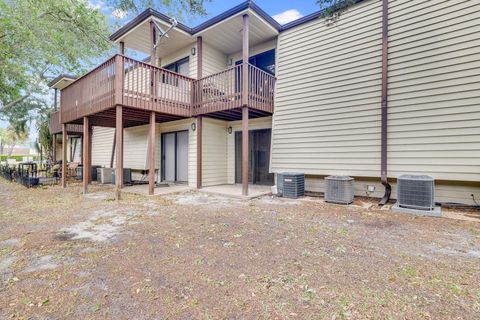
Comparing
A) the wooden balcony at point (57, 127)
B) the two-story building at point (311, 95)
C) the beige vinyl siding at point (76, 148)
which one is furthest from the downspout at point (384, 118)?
the beige vinyl siding at point (76, 148)

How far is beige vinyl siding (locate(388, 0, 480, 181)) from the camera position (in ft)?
16.7

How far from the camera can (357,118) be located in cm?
654

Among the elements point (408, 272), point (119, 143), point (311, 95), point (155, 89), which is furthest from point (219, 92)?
point (408, 272)

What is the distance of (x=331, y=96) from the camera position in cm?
701

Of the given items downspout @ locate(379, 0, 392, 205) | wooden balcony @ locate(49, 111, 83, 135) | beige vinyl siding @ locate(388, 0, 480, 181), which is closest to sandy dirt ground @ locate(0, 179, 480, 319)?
downspout @ locate(379, 0, 392, 205)

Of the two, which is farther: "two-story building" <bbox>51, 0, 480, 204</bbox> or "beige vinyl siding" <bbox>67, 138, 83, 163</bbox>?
"beige vinyl siding" <bbox>67, 138, 83, 163</bbox>

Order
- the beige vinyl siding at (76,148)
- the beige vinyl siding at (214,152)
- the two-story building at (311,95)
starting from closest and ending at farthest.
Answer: the two-story building at (311,95)
the beige vinyl siding at (214,152)
the beige vinyl siding at (76,148)

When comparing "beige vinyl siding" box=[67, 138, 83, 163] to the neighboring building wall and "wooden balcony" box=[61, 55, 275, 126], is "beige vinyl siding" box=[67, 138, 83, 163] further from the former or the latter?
the neighboring building wall

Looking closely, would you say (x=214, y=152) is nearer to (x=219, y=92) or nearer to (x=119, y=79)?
(x=219, y=92)

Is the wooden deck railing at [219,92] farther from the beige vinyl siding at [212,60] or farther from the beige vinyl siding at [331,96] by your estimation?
the beige vinyl siding at [331,96]

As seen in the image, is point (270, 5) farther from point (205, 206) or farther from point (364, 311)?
point (364, 311)

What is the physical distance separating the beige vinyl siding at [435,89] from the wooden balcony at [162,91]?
3.69 meters

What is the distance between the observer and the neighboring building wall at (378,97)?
5.18 m

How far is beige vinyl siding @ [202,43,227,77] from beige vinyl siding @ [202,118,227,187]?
78.9 inches
